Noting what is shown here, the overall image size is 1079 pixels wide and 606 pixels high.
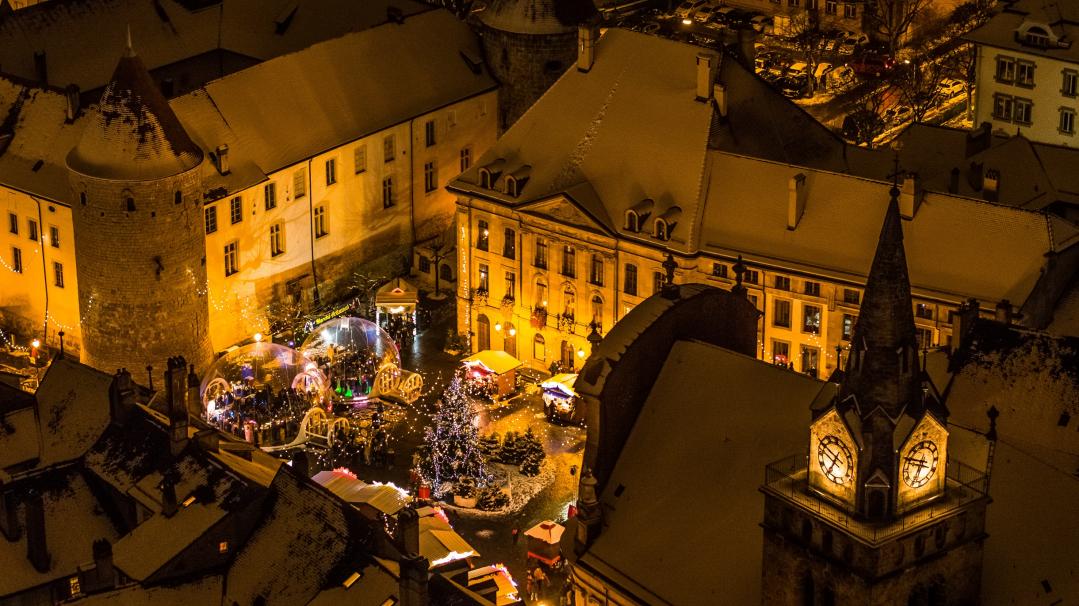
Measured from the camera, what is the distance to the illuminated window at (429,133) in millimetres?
119250

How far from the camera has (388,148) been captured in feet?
385

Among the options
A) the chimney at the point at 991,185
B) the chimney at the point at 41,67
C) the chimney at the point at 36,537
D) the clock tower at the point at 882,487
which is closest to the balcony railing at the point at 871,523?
the clock tower at the point at 882,487

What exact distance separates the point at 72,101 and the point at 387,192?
1602 cm

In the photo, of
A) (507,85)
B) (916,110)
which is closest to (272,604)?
(507,85)

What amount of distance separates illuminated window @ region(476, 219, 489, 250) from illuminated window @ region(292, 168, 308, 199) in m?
9.02

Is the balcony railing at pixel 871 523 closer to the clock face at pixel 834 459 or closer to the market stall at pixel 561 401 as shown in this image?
the clock face at pixel 834 459

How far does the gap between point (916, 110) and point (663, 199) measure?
1247 inches

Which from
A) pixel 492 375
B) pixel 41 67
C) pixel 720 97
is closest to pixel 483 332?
pixel 492 375

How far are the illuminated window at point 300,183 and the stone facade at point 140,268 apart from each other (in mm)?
9431

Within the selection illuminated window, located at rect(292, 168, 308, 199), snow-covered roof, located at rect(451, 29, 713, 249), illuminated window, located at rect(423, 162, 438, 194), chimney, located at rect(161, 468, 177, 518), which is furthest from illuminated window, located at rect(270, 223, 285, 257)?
chimney, located at rect(161, 468, 177, 518)

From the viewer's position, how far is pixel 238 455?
281 ft

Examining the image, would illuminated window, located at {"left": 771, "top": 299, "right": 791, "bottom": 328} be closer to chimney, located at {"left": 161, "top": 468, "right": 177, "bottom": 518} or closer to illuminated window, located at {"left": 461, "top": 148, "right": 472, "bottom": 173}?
illuminated window, located at {"left": 461, "top": 148, "right": 472, "bottom": 173}

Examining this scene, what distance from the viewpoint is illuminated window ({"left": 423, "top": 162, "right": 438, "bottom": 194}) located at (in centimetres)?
11975

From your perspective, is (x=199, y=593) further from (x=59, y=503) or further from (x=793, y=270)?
(x=793, y=270)
